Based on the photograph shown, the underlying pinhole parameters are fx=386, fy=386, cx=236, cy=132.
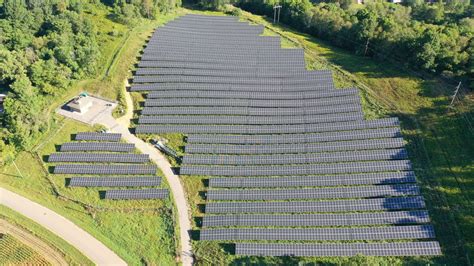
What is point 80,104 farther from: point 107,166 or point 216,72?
point 216,72

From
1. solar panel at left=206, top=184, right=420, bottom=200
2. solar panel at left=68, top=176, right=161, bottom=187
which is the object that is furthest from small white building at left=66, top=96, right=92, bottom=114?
solar panel at left=206, top=184, right=420, bottom=200

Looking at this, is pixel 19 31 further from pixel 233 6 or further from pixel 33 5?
pixel 233 6

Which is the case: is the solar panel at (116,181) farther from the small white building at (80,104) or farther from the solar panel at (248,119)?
the small white building at (80,104)

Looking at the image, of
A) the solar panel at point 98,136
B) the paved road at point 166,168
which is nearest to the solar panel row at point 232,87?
the paved road at point 166,168

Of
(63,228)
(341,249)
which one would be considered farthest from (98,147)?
(341,249)

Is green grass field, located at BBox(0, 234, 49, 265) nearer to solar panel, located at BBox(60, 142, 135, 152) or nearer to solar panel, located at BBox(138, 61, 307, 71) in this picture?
solar panel, located at BBox(60, 142, 135, 152)

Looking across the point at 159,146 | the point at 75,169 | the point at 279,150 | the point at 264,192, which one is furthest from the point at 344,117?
the point at 75,169
